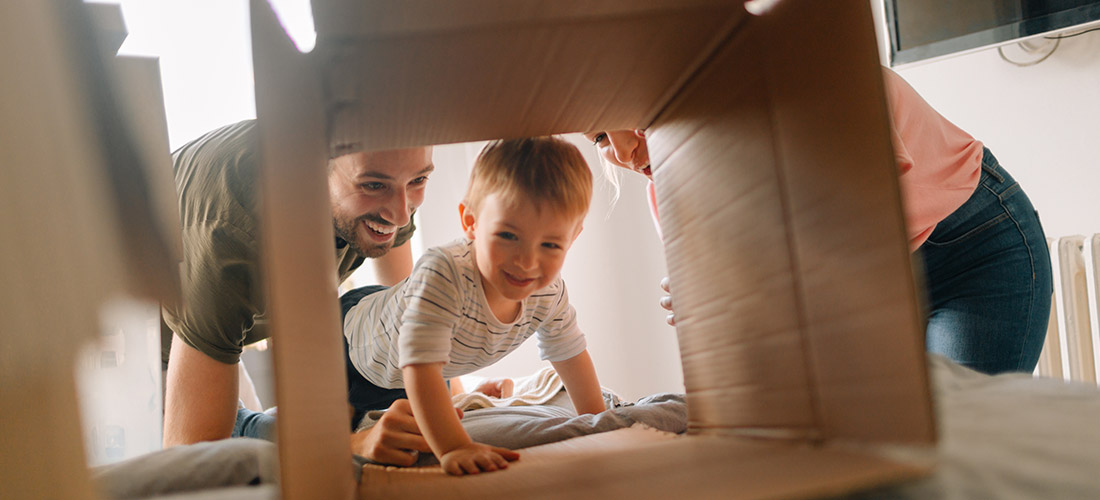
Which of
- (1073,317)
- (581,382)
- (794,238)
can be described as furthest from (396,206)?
(1073,317)

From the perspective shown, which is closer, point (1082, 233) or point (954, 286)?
point (954, 286)

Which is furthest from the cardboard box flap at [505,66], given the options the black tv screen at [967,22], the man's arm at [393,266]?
the black tv screen at [967,22]

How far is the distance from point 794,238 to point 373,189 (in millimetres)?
797

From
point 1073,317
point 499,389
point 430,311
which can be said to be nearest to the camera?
point 430,311

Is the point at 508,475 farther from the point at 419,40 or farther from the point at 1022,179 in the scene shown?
the point at 1022,179

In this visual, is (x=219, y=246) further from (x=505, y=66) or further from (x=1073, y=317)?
(x=1073, y=317)

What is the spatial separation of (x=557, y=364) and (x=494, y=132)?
20.4 inches

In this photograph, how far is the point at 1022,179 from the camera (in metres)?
1.74

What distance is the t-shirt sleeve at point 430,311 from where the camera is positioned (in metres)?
Answer: 0.78

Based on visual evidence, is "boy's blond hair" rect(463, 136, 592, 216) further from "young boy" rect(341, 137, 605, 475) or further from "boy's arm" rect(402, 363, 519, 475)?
"boy's arm" rect(402, 363, 519, 475)

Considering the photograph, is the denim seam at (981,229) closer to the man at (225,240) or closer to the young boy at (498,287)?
the young boy at (498,287)

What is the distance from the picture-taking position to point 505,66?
483mm

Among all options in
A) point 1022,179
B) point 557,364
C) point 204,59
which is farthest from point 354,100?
point 1022,179

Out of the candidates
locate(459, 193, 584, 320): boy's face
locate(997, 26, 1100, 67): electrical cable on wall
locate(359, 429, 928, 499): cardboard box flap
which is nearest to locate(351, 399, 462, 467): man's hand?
locate(359, 429, 928, 499): cardboard box flap
